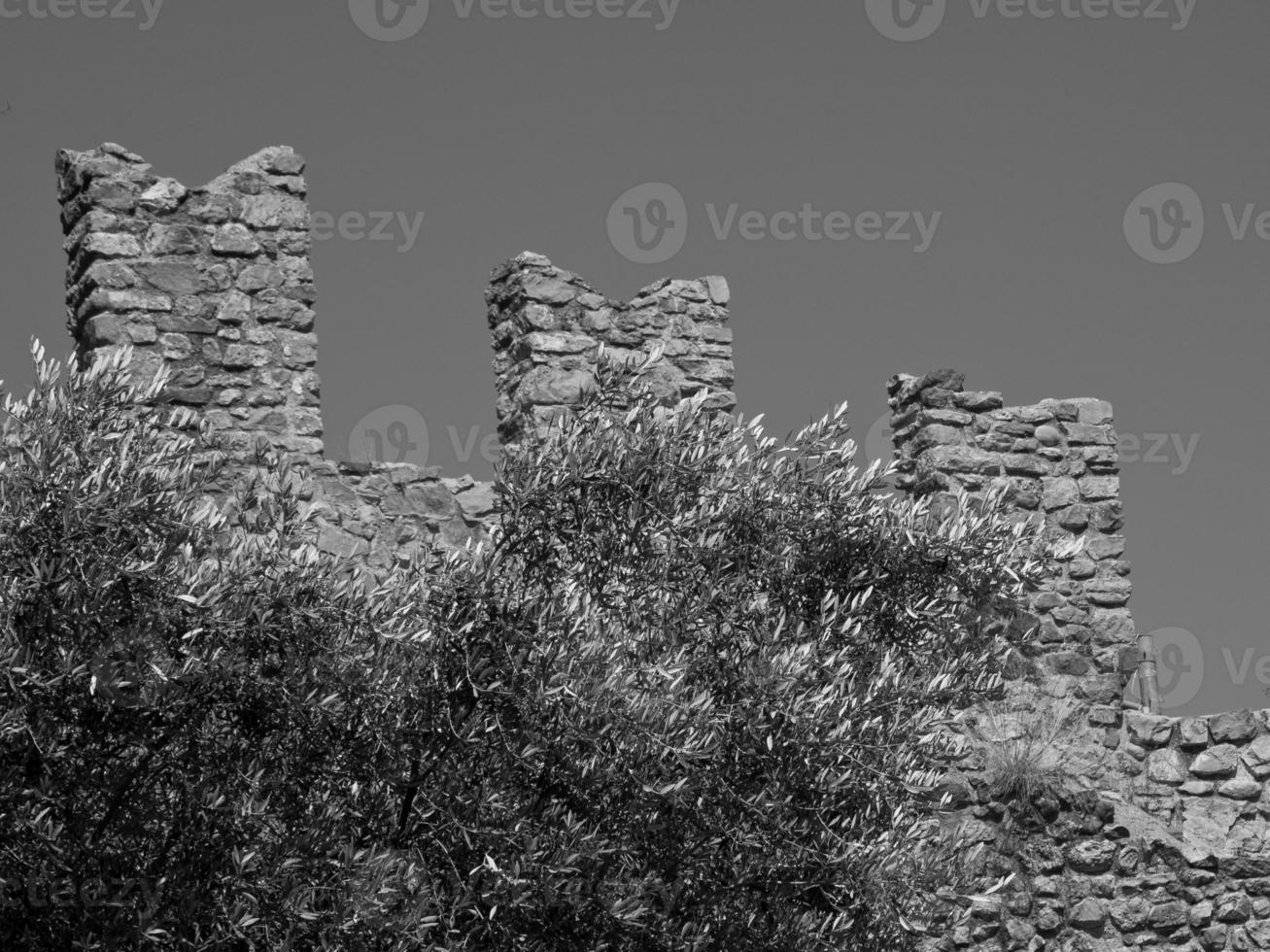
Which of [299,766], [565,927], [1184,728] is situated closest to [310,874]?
[299,766]

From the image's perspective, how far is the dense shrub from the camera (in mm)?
7285

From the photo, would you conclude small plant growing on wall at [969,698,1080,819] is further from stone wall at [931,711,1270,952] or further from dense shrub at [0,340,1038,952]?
dense shrub at [0,340,1038,952]

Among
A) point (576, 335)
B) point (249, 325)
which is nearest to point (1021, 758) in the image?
point (576, 335)

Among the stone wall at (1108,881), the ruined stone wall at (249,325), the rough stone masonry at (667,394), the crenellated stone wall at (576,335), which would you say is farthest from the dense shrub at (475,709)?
the crenellated stone wall at (576,335)

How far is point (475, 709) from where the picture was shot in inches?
314

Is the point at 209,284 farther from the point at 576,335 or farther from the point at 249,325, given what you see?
the point at 576,335

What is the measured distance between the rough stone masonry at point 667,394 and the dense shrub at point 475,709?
3092 mm

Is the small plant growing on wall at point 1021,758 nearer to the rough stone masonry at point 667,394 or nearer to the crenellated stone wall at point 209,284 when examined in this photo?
the rough stone masonry at point 667,394

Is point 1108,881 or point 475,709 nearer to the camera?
point 475,709

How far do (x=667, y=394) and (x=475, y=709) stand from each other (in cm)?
696

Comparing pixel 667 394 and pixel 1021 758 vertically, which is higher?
pixel 667 394

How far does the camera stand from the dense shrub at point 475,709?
287 inches

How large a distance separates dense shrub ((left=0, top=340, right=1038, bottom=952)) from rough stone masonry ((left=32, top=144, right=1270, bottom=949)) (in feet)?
10.1

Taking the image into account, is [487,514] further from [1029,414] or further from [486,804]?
[486,804]
